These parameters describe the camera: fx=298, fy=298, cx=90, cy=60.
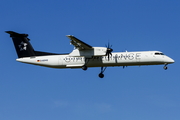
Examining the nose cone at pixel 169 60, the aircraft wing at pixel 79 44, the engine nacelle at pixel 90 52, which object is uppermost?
the aircraft wing at pixel 79 44

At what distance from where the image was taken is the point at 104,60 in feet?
106

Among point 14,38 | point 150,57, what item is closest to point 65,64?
point 14,38

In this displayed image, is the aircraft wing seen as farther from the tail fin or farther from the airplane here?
the tail fin

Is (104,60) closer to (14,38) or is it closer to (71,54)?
(71,54)

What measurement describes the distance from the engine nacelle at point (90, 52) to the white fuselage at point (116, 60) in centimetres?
84

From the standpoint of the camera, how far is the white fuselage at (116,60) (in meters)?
31.8

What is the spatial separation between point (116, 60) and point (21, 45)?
38.3ft

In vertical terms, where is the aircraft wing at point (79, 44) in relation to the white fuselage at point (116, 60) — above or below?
above

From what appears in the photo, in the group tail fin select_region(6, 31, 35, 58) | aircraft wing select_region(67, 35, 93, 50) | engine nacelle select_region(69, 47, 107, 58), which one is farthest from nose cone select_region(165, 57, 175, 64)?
tail fin select_region(6, 31, 35, 58)

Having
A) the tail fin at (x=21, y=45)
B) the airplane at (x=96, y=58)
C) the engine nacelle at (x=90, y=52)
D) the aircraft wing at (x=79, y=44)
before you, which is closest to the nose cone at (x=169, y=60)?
the airplane at (x=96, y=58)

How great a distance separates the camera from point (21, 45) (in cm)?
3553

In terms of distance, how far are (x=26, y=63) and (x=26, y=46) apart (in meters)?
2.11

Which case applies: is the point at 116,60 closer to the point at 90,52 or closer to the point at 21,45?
the point at 90,52

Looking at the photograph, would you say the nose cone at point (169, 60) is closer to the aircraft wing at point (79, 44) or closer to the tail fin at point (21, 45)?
the aircraft wing at point (79, 44)
